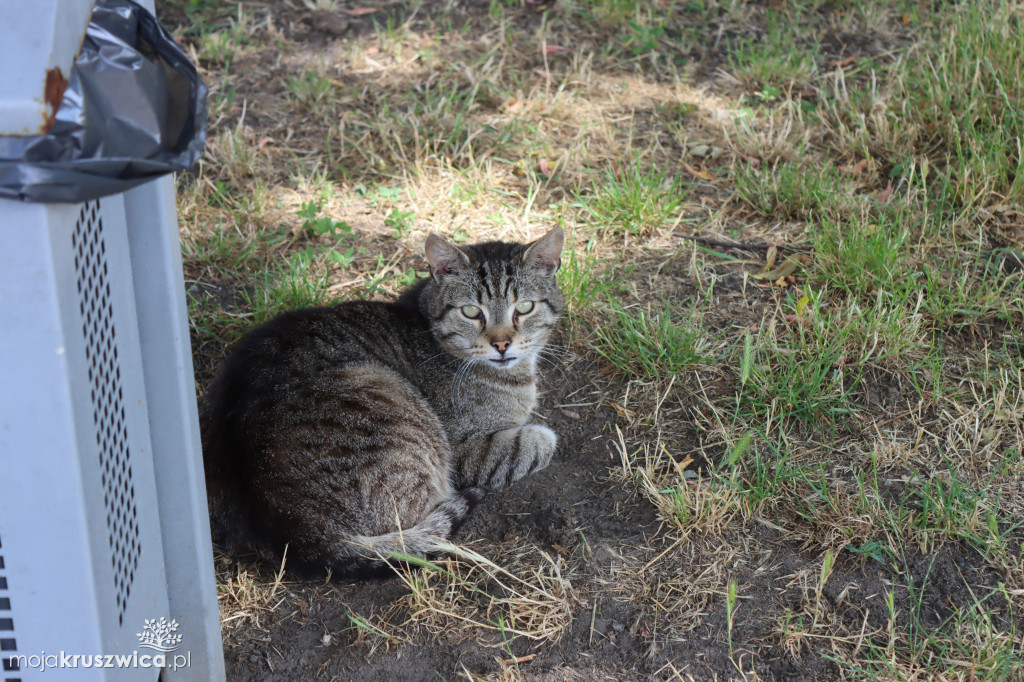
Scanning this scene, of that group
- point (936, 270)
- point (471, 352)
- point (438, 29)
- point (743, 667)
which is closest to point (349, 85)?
point (438, 29)

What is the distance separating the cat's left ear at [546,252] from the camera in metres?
3.41

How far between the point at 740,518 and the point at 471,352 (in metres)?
1.29

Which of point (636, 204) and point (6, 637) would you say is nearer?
point (6, 637)

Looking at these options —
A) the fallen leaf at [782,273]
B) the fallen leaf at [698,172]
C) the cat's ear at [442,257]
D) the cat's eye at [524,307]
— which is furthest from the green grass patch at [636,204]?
the cat's ear at [442,257]

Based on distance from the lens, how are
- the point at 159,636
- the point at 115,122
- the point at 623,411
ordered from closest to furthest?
the point at 115,122
the point at 159,636
the point at 623,411

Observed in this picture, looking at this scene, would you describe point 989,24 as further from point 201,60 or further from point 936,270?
point 201,60

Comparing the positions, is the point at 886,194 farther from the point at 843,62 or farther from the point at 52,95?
the point at 52,95

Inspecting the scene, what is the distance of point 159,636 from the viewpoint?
219 centimetres

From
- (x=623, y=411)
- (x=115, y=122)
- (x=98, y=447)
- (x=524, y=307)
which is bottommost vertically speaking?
(x=623, y=411)

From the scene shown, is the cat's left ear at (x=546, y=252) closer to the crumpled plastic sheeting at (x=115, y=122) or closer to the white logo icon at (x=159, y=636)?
the crumpled plastic sheeting at (x=115, y=122)

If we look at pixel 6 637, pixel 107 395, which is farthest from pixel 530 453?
pixel 6 637

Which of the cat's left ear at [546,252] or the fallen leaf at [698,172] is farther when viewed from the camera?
the fallen leaf at [698,172]

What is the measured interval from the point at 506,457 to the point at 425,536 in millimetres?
568

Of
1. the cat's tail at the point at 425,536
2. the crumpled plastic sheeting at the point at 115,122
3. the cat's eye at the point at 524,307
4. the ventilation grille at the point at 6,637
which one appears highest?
the crumpled plastic sheeting at the point at 115,122
